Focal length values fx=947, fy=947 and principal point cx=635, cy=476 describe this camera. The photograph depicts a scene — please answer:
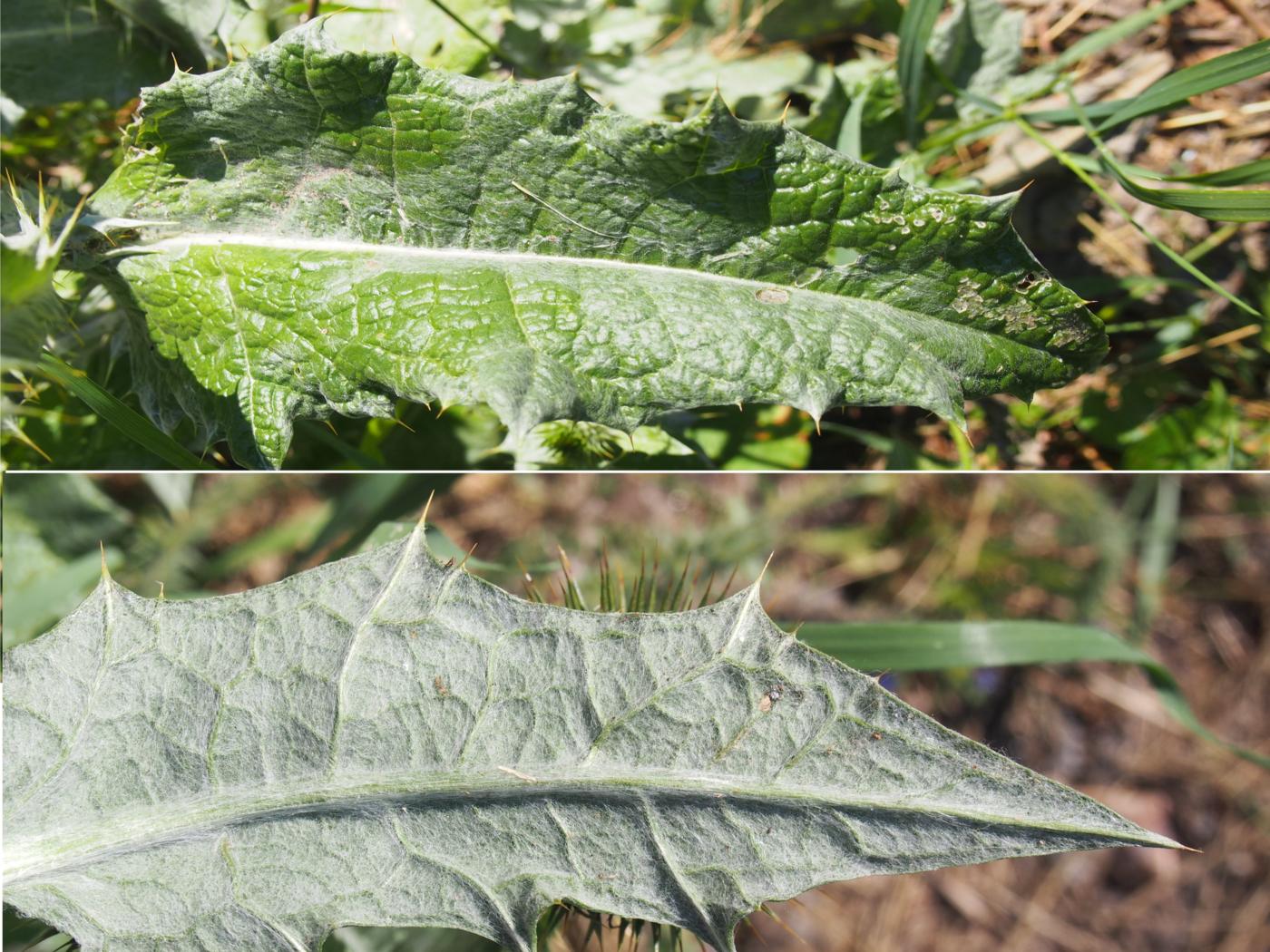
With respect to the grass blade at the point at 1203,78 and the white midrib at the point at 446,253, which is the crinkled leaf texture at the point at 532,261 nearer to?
the white midrib at the point at 446,253

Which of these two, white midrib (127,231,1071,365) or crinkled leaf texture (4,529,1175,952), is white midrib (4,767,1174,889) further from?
white midrib (127,231,1071,365)

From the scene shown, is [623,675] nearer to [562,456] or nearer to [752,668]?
[752,668]

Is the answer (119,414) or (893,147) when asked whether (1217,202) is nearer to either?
(893,147)

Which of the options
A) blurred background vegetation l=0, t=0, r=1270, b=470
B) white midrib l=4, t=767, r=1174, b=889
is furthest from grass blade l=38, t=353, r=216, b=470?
white midrib l=4, t=767, r=1174, b=889

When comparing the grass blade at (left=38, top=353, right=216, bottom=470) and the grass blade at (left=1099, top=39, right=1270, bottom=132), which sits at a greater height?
the grass blade at (left=1099, top=39, right=1270, bottom=132)

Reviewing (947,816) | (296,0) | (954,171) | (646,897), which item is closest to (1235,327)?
(954,171)

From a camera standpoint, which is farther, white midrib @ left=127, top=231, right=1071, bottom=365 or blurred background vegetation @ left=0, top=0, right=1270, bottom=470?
blurred background vegetation @ left=0, top=0, right=1270, bottom=470
